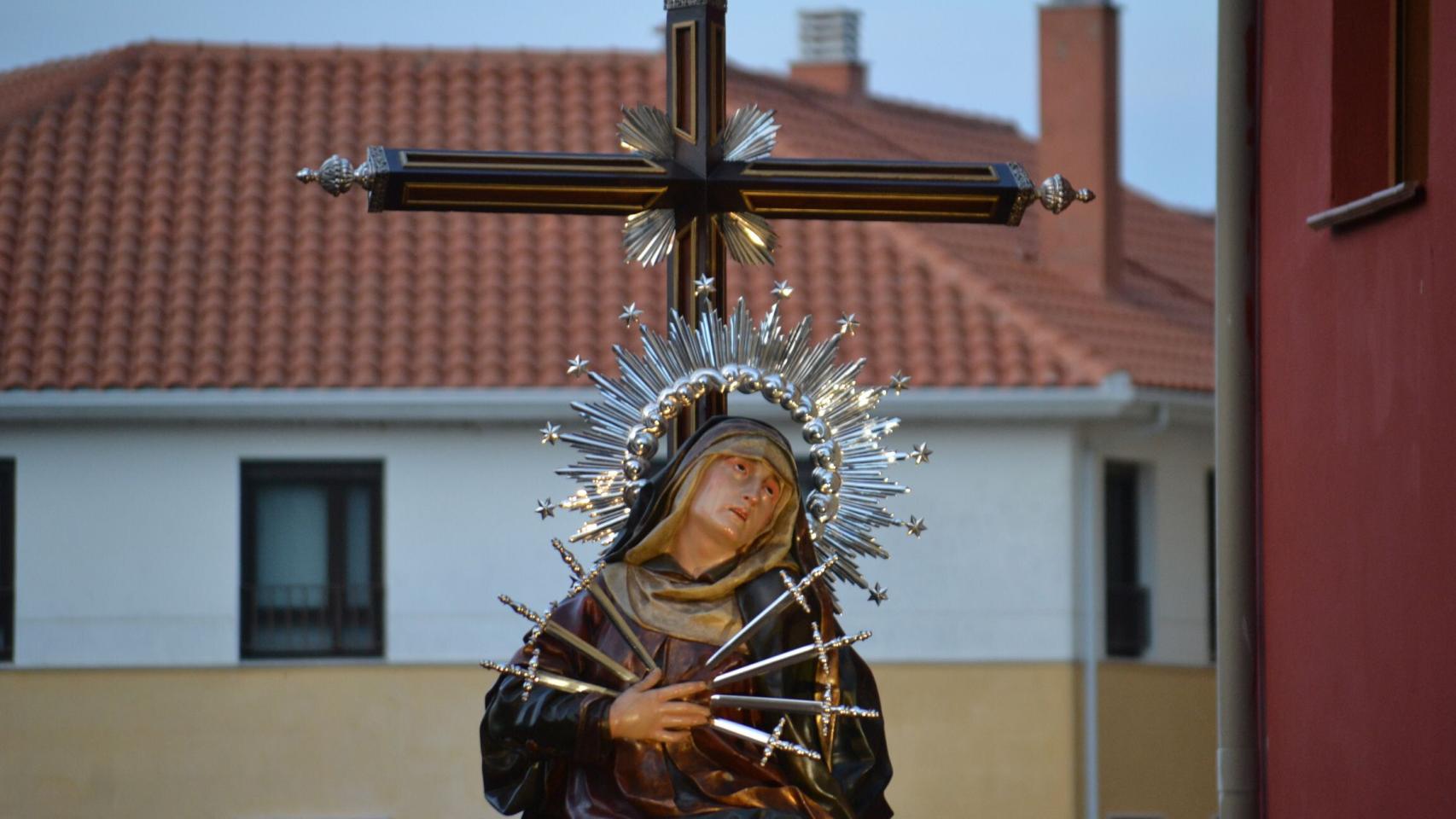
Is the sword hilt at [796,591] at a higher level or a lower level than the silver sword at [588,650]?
higher

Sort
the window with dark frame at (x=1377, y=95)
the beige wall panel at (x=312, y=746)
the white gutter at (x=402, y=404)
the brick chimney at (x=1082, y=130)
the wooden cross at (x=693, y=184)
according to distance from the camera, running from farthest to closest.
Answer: the brick chimney at (x=1082, y=130), the beige wall panel at (x=312, y=746), the white gutter at (x=402, y=404), the window with dark frame at (x=1377, y=95), the wooden cross at (x=693, y=184)

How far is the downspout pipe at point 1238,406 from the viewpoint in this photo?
37.5 feet

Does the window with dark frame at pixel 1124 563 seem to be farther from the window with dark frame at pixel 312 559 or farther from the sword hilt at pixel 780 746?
the sword hilt at pixel 780 746

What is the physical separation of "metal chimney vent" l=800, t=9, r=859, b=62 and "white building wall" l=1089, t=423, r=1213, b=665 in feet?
29.5

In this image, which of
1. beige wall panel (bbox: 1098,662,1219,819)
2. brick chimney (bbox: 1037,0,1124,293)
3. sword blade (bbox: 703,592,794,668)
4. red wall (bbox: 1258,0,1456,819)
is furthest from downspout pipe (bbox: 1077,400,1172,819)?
sword blade (bbox: 703,592,794,668)

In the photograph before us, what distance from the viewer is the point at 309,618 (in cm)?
2056

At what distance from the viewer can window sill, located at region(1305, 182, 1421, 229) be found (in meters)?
9.80

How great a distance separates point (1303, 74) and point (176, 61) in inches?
553

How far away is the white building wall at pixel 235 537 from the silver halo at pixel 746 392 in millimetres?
13238

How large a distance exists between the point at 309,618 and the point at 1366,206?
11800mm

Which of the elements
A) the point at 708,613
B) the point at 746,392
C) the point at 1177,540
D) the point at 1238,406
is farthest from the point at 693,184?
the point at 1177,540

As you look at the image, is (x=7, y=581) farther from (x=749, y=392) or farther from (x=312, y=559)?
(x=749, y=392)

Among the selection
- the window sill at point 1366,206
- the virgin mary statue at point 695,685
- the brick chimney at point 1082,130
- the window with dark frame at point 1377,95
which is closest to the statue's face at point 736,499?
the virgin mary statue at point 695,685

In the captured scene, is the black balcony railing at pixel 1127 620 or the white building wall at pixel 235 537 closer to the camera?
the white building wall at pixel 235 537
